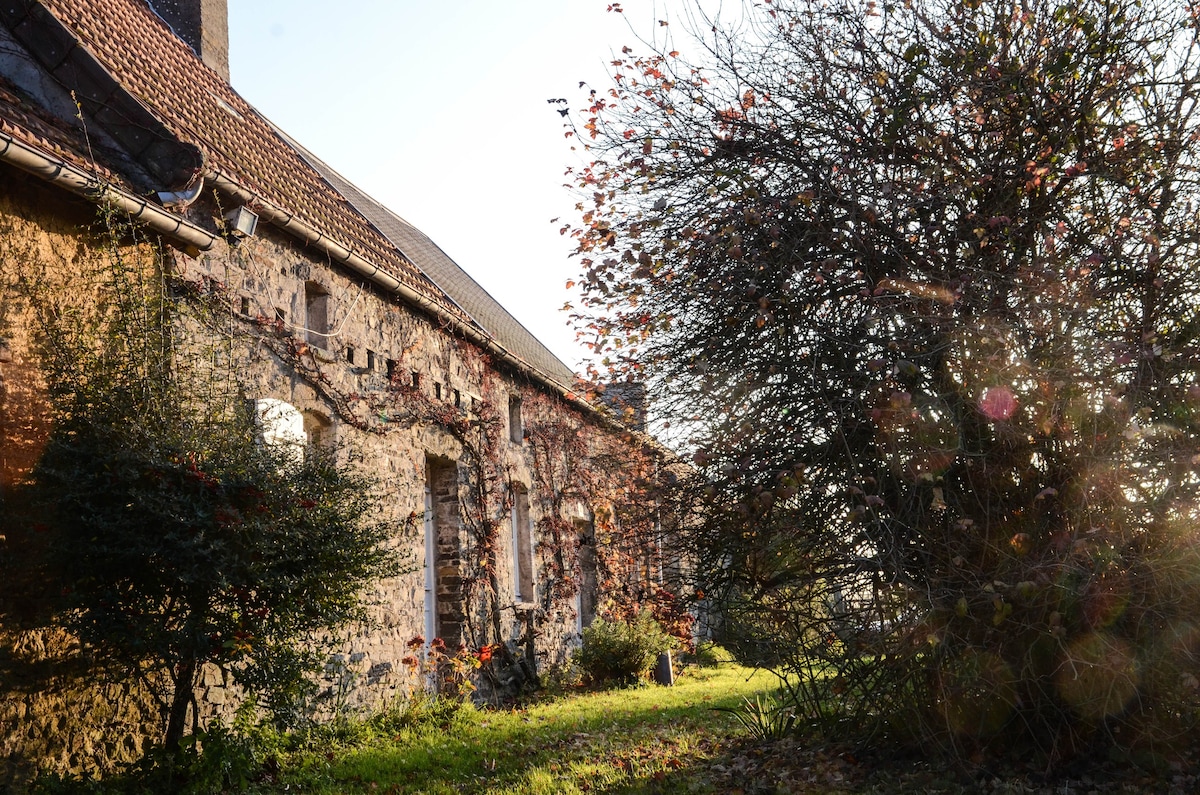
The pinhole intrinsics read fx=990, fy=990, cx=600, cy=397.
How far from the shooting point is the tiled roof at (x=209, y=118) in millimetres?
8062

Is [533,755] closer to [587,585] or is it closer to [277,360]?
[277,360]

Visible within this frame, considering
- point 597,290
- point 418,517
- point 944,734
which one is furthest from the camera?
point 418,517

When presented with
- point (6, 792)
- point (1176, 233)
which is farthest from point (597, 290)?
point (6, 792)

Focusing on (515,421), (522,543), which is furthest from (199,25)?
(522,543)

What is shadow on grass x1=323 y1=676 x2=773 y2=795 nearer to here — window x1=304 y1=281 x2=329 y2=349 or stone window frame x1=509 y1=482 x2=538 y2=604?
stone window frame x1=509 y1=482 x2=538 y2=604

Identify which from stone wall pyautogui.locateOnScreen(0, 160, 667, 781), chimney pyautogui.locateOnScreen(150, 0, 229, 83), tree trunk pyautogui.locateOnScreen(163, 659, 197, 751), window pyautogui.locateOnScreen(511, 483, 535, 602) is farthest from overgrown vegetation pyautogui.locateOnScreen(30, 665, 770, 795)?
chimney pyautogui.locateOnScreen(150, 0, 229, 83)

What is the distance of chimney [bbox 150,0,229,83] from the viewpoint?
12.0 meters

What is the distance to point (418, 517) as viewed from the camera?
9945 mm

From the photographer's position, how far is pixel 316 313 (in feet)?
29.9

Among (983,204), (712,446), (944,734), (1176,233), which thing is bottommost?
(944,734)

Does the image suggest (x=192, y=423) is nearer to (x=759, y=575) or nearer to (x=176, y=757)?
(x=176, y=757)

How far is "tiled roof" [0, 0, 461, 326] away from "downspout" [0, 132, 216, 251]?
397mm

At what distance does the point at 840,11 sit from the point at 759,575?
3630 millimetres

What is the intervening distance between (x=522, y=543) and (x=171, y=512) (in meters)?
8.04
